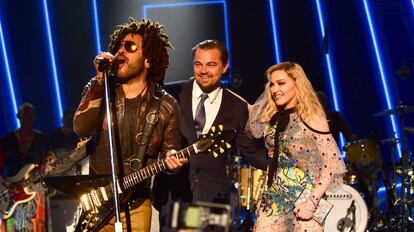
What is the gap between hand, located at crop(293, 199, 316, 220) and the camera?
5.20 metres

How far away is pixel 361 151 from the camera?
9.81 meters

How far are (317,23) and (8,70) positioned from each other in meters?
4.13

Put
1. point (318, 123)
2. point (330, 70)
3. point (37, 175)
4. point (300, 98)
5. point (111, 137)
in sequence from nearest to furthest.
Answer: point (111, 137), point (318, 123), point (300, 98), point (37, 175), point (330, 70)

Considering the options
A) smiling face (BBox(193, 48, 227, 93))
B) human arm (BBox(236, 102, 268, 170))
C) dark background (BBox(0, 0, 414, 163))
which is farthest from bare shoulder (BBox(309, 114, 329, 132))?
dark background (BBox(0, 0, 414, 163))

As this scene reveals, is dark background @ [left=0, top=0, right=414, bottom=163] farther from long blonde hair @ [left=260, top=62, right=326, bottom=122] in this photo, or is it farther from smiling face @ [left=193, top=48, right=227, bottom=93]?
long blonde hair @ [left=260, top=62, right=326, bottom=122]

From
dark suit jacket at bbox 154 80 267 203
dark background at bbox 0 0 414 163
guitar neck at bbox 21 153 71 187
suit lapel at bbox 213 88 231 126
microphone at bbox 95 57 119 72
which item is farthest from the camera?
dark background at bbox 0 0 414 163

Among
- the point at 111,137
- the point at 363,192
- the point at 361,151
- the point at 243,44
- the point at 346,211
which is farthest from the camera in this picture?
the point at 243,44

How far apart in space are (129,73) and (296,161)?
1.26m

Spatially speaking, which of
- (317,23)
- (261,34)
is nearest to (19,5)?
(261,34)

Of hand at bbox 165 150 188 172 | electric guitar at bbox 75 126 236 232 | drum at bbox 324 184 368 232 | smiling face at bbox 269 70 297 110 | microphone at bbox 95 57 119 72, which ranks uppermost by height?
microphone at bbox 95 57 119 72

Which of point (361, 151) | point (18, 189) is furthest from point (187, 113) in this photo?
point (361, 151)

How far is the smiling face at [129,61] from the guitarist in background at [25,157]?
391 cm

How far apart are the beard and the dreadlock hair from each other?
0.12m

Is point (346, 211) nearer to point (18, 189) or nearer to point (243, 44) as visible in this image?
point (243, 44)
